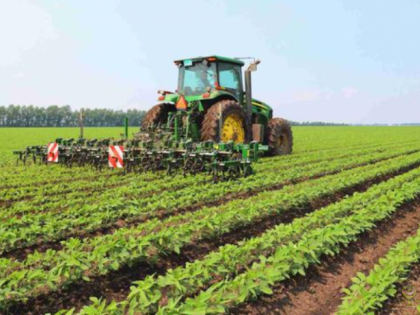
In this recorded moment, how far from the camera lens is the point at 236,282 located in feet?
10.3

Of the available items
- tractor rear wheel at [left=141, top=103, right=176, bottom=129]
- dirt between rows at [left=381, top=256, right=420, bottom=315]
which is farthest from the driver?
dirt between rows at [left=381, top=256, right=420, bottom=315]

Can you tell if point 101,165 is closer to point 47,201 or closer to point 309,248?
point 47,201

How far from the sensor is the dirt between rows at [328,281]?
320 centimetres

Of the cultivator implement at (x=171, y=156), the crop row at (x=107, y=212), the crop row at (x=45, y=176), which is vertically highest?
the cultivator implement at (x=171, y=156)

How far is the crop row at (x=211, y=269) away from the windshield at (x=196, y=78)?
5.65 meters

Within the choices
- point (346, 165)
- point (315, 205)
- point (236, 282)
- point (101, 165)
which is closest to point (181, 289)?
point (236, 282)

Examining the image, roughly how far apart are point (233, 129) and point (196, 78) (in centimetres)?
161

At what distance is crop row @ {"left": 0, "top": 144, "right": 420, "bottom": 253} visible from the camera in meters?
4.32

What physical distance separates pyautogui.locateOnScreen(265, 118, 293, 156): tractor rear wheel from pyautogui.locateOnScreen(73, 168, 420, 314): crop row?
22.6ft

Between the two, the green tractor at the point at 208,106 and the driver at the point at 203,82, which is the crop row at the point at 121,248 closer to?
the green tractor at the point at 208,106

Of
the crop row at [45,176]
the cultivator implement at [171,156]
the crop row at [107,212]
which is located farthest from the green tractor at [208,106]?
the crop row at [107,212]

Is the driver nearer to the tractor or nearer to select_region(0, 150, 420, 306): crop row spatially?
the tractor

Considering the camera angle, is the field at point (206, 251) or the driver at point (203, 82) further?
the driver at point (203, 82)

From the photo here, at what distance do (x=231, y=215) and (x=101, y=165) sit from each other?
17.5ft
